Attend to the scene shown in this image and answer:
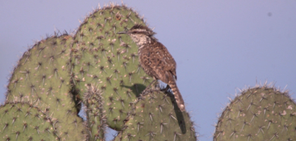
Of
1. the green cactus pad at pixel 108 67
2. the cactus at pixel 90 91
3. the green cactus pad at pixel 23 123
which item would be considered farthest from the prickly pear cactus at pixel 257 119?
the green cactus pad at pixel 23 123

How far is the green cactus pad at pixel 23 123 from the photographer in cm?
334

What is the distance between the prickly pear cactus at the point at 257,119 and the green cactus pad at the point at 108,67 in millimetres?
993

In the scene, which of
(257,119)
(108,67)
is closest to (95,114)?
(108,67)

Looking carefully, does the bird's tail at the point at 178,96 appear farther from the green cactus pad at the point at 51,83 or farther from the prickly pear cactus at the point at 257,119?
the green cactus pad at the point at 51,83

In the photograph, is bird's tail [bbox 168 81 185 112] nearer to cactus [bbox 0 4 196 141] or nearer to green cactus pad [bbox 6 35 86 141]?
cactus [bbox 0 4 196 141]

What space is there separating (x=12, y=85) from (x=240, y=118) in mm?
2743

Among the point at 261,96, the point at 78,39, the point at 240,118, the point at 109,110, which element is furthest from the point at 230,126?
the point at 78,39

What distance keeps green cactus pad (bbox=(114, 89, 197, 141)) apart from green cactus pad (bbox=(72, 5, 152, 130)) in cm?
68

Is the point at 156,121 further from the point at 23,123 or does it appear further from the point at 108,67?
the point at 23,123

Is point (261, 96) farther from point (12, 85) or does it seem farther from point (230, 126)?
point (12, 85)

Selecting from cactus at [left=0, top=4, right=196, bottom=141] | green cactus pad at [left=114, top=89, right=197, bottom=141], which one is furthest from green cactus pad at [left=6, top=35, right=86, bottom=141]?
green cactus pad at [left=114, top=89, right=197, bottom=141]

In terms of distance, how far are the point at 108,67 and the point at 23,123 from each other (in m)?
1.15

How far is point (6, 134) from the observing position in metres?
3.31

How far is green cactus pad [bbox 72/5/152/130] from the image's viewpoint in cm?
407
